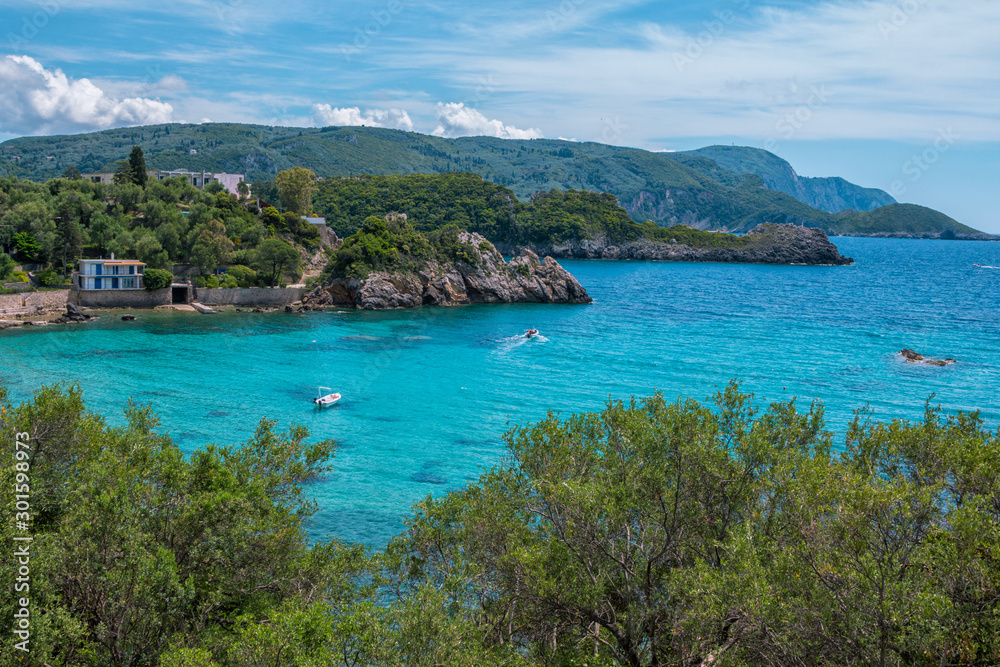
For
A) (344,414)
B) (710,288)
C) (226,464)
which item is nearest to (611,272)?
(710,288)

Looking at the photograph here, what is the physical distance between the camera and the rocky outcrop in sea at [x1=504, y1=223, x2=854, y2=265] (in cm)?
18688

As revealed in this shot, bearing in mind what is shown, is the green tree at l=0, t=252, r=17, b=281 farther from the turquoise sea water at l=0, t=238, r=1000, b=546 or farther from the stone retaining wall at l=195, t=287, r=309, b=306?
the stone retaining wall at l=195, t=287, r=309, b=306

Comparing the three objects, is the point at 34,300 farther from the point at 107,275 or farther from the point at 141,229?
the point at 141,229

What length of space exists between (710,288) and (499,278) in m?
47.4

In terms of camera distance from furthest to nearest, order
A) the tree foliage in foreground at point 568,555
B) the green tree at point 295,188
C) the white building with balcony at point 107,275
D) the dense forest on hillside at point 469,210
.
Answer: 1. the dense forest on hillside at point 469,210
2. the green tree at point 295,188
3. the white building with balcony at point 107,275
4. the tree foliage in foreground at point 568,555

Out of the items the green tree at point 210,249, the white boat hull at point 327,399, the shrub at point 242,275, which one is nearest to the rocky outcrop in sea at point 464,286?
the shrub at point 242,275

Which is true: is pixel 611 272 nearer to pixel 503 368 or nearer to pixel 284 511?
pixel 503 368

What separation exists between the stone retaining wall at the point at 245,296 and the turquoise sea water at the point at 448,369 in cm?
479

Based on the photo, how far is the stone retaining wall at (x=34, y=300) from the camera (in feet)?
220

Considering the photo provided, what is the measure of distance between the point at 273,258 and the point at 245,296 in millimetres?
6938

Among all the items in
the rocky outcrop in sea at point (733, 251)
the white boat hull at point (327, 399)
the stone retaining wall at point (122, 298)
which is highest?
the rocky outcrop in sea at point (733, 251)

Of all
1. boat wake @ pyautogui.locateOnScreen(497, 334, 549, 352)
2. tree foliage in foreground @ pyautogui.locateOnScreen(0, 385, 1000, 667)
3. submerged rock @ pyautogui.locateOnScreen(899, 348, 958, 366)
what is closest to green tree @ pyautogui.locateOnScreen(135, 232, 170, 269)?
boat wake @ pyautogui.locateOnScreen(497, 334, 549, 352)

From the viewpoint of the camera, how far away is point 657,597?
48.2ft

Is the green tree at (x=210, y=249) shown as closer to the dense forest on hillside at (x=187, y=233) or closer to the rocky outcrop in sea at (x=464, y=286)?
the dense forest on hillside at (x=187, y=233)
